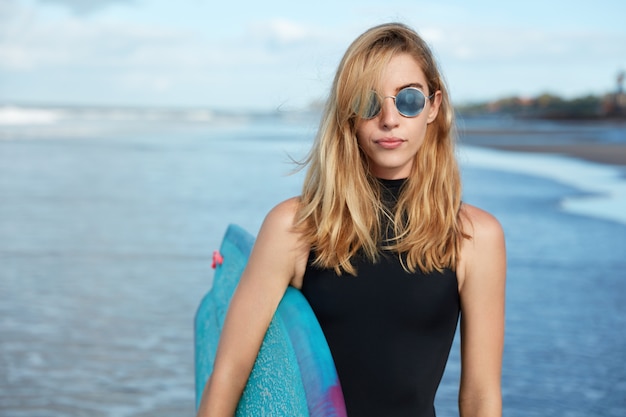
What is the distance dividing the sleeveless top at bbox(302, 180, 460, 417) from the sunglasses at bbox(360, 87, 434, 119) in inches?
11.6

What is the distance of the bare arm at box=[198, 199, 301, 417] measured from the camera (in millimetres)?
1830

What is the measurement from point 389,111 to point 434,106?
0.16m

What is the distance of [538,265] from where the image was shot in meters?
6.37

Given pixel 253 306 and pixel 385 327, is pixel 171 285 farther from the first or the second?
pixel 385 327

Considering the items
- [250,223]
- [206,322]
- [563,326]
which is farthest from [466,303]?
[250,223]

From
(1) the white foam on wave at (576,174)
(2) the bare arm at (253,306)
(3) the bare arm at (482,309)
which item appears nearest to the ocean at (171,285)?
(1) the white foam on wave at (576,174)

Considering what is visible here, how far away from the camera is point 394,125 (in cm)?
184

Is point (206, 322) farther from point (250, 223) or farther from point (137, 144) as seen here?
point (137, 144)

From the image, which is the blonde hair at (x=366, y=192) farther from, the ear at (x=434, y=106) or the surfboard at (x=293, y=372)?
the surfboard at (x=293, y=372)

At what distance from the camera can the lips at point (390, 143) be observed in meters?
1.86

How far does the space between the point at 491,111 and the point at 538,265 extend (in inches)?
2078

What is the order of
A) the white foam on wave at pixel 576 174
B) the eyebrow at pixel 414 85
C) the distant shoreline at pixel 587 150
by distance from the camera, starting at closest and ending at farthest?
the eyebrow at pixel 414 85 → the white foam on wave at pixel 576 174 → the distant shoreline at pixel 587 150

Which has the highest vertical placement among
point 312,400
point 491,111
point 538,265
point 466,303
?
point 466,303

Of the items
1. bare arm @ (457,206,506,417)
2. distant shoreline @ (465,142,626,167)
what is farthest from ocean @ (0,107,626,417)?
distant shoreline @ (465,142,626,167)
